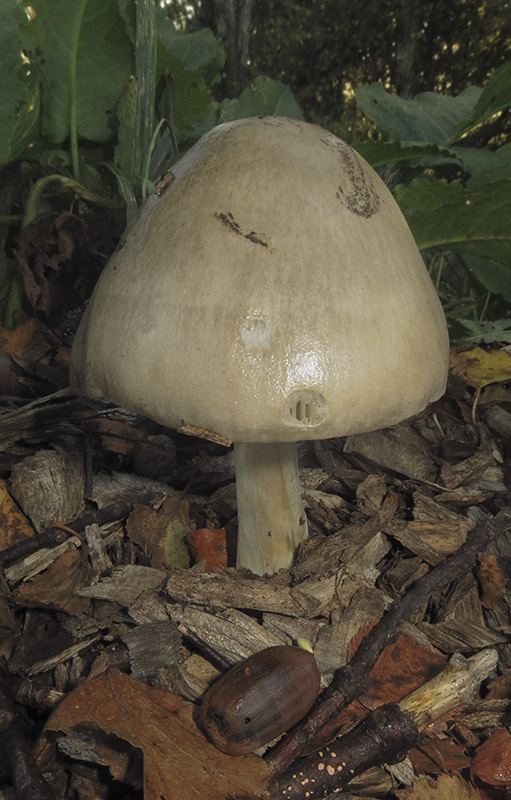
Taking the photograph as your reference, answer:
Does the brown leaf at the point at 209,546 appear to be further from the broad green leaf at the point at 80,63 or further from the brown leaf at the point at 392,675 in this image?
the broad green leaf at the point at 80,63

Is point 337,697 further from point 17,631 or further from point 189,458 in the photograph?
point 189,458

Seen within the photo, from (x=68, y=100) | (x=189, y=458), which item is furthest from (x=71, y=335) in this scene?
(x=68, y=100)

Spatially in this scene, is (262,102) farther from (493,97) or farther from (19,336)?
(19,336)

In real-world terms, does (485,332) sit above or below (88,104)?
below

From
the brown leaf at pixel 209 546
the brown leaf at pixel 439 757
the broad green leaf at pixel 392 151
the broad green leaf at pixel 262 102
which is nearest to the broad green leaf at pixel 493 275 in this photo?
the broad green leaf at pixel 392 151

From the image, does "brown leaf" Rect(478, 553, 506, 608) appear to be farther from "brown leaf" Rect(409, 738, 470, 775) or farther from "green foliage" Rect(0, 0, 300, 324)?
"green foliage" Rect(0, 0, 300, 324)

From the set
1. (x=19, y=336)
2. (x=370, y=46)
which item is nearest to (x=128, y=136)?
(x=19, y=336)
